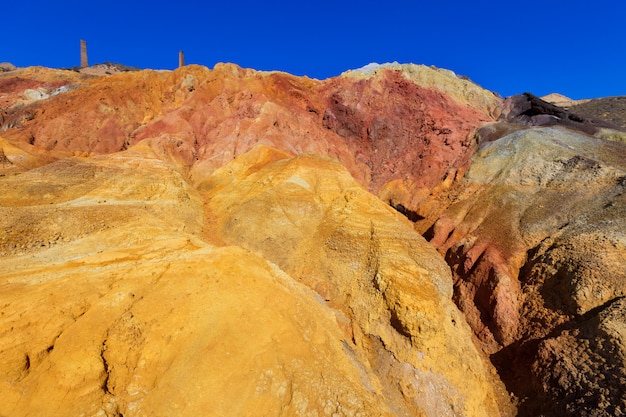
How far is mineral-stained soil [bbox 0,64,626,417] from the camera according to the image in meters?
6.50

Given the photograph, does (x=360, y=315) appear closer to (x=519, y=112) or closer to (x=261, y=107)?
(x=261, y=107)

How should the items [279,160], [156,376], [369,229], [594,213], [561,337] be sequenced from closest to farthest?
[156,376] < [561,337] < [594,213] < [369,229] < [279,160]

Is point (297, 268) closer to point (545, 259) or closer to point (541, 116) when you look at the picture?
point (545, 259)

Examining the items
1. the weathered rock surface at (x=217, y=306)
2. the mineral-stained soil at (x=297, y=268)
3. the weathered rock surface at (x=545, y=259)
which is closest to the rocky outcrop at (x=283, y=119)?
the mineral-stained soil at (x=297, y=268)

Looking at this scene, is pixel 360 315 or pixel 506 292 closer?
pixel 360 315

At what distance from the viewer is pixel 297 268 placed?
1372 centimetres

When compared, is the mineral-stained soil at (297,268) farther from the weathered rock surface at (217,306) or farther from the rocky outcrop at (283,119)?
the rocky outcrop at (283,119)

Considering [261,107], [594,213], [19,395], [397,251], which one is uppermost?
[261,107]

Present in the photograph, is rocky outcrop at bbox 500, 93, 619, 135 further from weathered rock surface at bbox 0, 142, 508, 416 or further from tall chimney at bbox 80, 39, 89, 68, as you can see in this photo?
tall chimney at bbox 80, 39, 89, 68

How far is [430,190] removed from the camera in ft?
72.1

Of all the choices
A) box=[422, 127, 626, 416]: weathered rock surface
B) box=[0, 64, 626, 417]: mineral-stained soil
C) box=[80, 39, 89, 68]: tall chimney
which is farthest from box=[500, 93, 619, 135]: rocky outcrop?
box=[80, 39, 89, 68]: tall chimney

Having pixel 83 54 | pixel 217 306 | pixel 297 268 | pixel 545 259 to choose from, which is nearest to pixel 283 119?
pixel 297 268

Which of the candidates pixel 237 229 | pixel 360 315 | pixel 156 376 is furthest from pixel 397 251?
pixel 156 376

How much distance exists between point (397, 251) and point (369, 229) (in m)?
1.67
